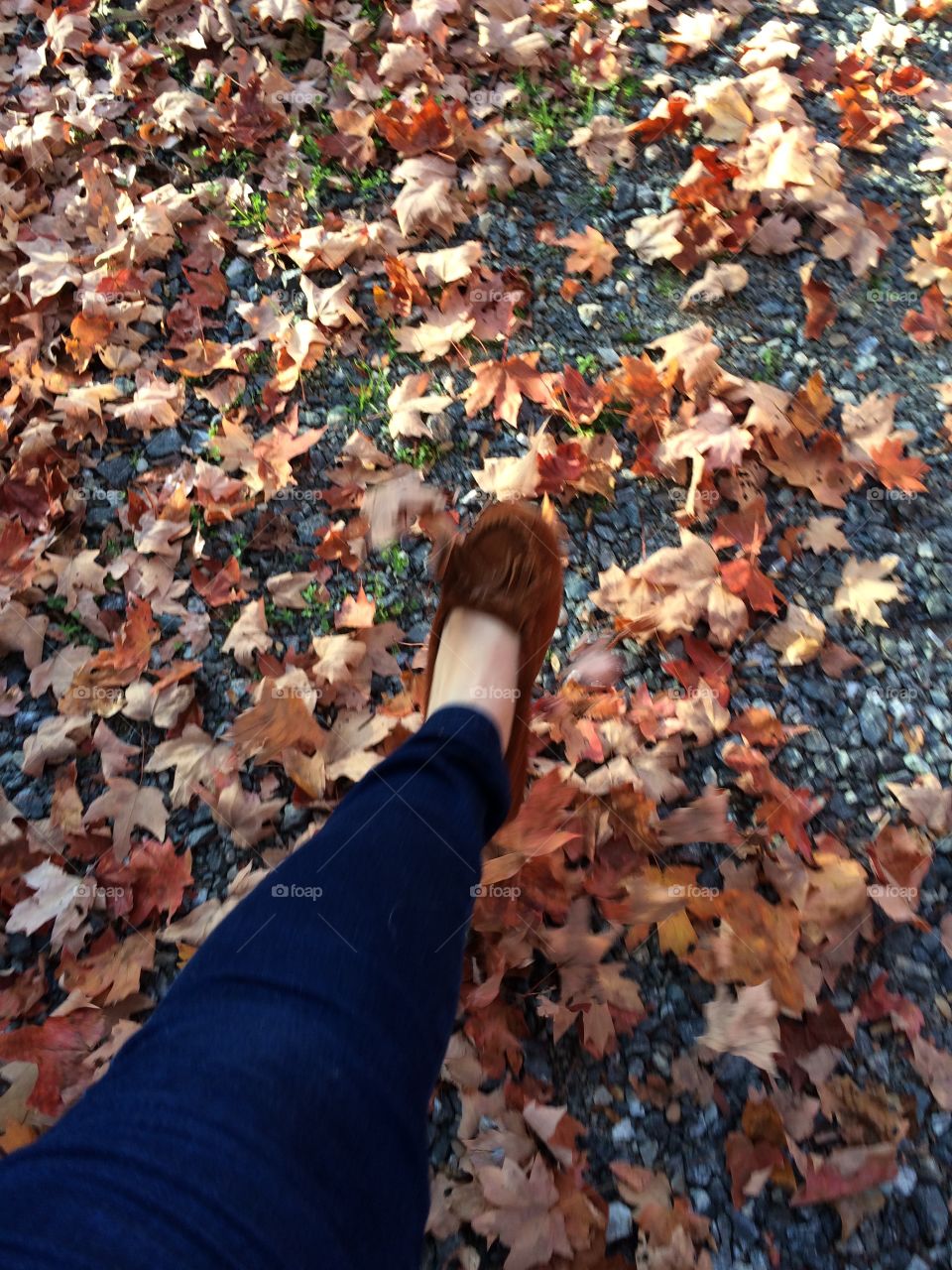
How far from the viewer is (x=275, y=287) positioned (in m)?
2.60

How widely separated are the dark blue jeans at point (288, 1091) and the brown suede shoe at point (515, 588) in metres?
0.48

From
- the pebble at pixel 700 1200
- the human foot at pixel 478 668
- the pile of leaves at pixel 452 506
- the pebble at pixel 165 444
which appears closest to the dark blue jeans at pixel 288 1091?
the human foot at pixel 478 668

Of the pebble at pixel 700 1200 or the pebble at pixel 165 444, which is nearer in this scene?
the pebble at pixel 700 1200

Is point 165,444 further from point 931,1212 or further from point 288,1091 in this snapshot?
point 931,1212

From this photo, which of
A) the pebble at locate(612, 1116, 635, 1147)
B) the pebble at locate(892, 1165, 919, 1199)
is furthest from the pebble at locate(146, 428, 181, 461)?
the pebble at locate(892, 1165, 919, 1199)

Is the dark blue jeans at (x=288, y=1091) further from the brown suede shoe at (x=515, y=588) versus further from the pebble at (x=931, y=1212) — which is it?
the pebble at (x=931, y=1212)

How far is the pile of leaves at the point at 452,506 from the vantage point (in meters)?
1.66

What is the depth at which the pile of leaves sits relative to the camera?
5.46ft

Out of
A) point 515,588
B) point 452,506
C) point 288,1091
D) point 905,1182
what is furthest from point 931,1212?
point 452,506

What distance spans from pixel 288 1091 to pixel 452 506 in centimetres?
158

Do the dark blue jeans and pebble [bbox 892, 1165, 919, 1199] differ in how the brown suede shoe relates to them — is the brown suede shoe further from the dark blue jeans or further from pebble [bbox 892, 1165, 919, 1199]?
pebble [bbox 892, 1165, 919, 1199]

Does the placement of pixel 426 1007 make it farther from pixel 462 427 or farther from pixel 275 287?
pixel 275 287

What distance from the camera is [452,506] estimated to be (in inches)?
A: 89.5

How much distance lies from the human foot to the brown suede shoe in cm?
2
